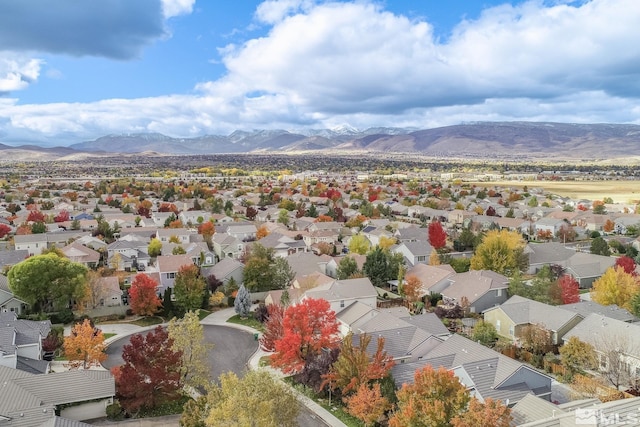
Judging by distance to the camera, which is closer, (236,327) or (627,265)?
(236,327)

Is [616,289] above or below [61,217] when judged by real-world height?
below

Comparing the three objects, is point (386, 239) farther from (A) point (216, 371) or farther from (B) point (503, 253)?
(A) point (216, 371)

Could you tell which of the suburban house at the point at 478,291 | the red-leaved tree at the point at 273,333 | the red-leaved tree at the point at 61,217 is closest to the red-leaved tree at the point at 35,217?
the red-leaved tree at the point at 61,217

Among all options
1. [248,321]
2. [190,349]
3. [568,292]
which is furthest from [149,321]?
[568,292]

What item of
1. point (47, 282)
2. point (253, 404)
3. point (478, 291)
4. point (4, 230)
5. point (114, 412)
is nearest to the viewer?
point (253, 404)

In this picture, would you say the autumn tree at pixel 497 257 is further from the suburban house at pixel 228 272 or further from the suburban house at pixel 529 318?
the suburban house at pixel 228 272

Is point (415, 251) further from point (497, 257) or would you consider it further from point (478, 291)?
point (478, 291)

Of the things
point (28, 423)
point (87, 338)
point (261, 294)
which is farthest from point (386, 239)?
point (28, 423)
